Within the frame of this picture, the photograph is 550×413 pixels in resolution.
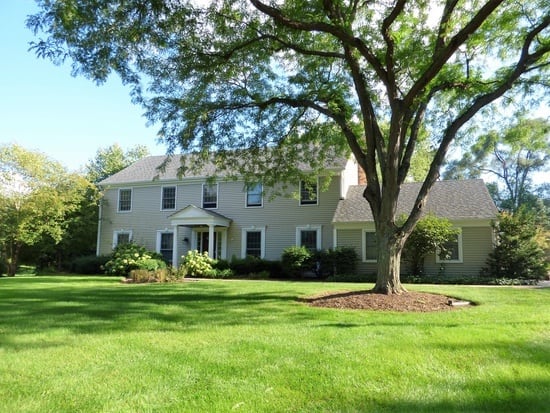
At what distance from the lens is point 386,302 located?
902cm

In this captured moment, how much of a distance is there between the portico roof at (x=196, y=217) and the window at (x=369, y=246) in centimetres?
751

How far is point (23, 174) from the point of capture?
74.8 feet

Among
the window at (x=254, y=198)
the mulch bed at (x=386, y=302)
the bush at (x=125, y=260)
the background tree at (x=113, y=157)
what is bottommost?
the mulch bed at (x=386, y=302)

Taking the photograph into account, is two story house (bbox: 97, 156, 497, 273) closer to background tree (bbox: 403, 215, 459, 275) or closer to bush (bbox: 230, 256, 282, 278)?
background tree (bbox: 403, 215, 459, 275)

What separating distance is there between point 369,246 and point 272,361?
1611 cm

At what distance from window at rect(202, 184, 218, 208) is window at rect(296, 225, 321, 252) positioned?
5197mm

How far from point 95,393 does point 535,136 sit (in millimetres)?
13105

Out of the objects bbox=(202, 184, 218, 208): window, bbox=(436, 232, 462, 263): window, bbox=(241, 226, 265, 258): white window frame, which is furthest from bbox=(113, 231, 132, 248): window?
bbox=(436, 232, 462, 263): window

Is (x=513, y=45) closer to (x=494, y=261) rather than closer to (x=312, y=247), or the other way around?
A: (x=494, y=261)

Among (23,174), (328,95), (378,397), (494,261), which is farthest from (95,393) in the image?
(23,174)

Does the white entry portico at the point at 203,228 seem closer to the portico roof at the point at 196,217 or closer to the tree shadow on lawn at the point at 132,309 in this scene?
the portico roof at the point at 196,217

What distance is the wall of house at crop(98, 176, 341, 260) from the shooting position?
21891mm

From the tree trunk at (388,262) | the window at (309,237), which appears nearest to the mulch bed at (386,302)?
the tree trunk at (388,262)

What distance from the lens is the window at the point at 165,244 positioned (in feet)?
80.6
